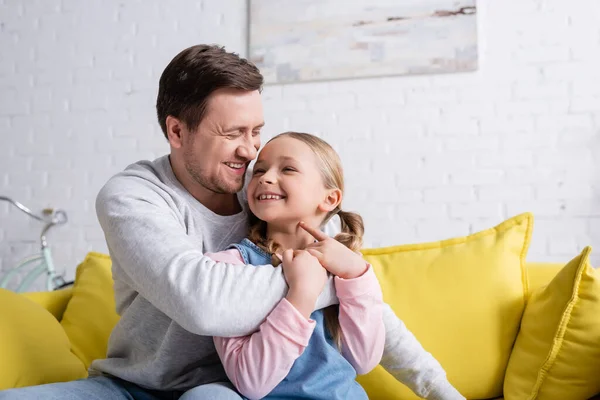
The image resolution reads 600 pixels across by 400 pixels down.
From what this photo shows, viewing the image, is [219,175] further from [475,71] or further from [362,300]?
[475,71]

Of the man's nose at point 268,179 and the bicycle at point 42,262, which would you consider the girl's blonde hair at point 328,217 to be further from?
the bicycle at point 42,262

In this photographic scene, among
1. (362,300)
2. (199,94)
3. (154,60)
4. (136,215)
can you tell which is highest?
(154,60)

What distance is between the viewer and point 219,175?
5.24 feet

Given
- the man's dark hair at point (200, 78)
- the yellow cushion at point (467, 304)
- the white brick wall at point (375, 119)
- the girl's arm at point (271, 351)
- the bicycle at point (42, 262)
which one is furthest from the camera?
the bicycle at point (42, 262)

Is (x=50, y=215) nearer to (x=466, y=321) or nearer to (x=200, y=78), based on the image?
(x=200, y=78)

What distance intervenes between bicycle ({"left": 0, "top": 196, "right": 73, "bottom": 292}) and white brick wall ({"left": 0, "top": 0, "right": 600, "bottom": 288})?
7cm

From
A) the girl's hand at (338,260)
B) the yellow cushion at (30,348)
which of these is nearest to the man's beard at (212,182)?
the girl's hand at (338,260)

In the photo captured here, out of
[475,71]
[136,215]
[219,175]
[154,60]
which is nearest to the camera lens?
[136,215]

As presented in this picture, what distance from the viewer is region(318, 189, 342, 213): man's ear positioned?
60.4 inches

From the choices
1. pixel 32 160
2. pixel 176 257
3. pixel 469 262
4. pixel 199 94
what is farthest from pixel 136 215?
pixel 32 160

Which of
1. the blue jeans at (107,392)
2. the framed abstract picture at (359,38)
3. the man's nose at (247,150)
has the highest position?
the framed abstract picture at (359,38)

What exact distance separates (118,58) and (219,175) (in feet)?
7.82

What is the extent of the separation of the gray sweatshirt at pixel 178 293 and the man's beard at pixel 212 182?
0.16ft

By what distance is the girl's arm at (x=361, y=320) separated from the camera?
1.34 m
